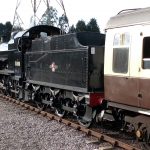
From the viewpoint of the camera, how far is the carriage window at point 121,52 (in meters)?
8.55

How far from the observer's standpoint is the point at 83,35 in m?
11.1

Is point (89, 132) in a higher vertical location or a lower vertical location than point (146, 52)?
lower

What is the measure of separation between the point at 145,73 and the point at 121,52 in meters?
0.97

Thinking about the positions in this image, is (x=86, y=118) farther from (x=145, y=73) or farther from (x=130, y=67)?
(x=145, y=73)

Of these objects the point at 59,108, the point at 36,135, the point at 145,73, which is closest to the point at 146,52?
the point at 145,73

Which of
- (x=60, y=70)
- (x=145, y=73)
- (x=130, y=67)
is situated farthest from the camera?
(x=60, y=70)

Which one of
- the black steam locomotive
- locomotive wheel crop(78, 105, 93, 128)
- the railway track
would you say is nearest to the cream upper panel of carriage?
the black steam locomotive

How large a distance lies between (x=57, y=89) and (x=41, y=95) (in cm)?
191

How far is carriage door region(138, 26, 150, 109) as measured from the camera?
7.89 m

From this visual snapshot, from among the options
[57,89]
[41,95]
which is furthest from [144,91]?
[41,95]

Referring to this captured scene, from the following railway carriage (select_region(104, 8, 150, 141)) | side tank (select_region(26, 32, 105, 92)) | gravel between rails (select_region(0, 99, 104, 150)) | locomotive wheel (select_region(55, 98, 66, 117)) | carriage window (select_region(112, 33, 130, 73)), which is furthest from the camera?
locomotive wheel (select_region(55, 98, 66, 117))

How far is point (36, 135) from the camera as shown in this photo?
10.3 meters

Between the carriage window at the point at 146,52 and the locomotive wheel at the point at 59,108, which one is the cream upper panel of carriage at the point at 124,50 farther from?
the locomotive wheel at the point at 59,108

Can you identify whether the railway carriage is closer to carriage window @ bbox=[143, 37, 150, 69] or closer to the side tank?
carriage window @ bbox=[143, 37, 150, 69]
